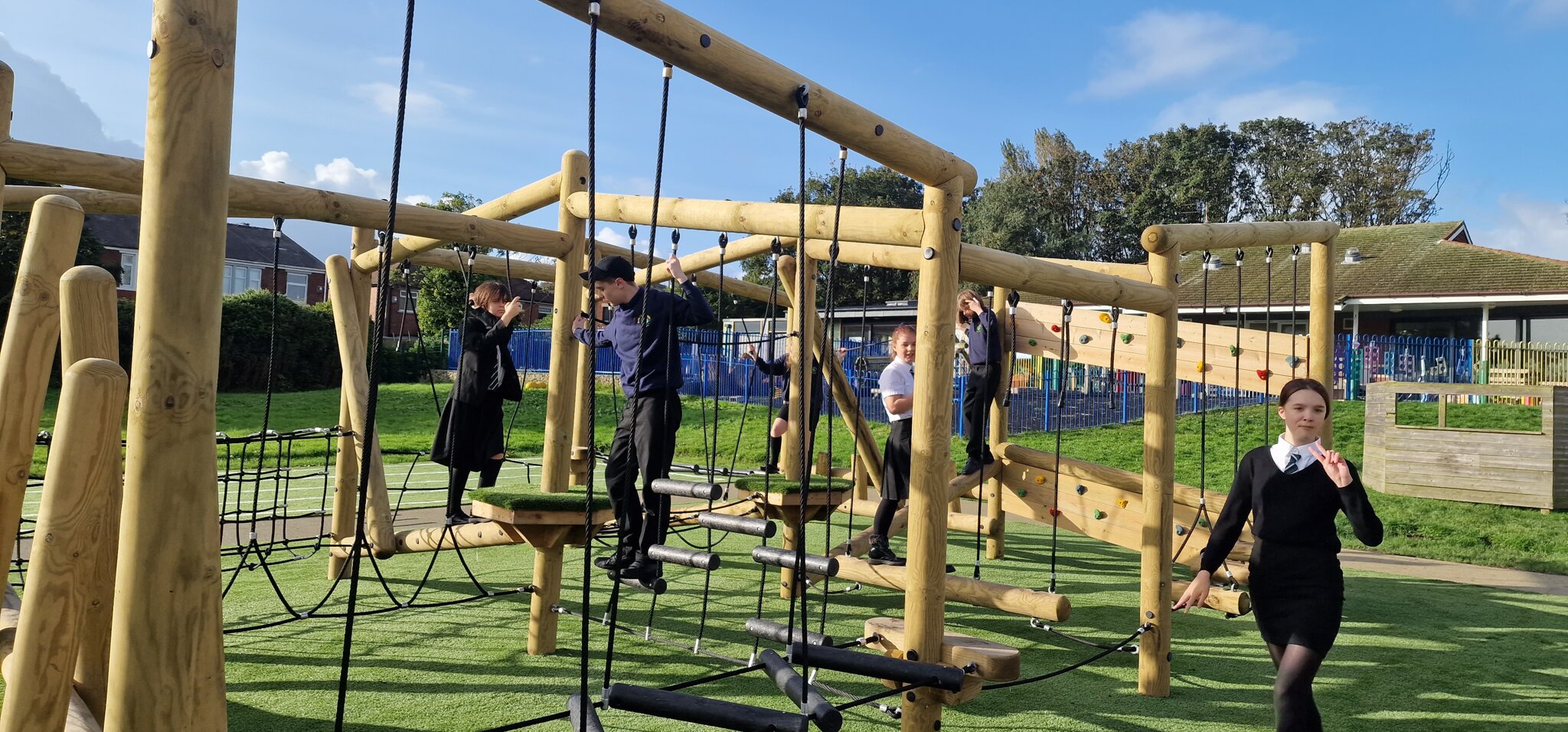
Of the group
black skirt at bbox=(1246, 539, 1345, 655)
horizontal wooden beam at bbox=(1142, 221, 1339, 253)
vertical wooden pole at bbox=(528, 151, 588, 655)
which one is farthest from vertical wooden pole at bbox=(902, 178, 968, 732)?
vertical wooden pole at bbox=(528, 151, 588, 655)

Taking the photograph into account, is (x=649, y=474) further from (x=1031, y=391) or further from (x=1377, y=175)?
(x=1377, y=175)

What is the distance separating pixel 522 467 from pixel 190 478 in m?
14.3

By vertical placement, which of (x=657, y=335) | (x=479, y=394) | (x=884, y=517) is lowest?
(x=884, y=517)

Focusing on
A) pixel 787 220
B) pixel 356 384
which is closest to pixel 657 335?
pixel 787 220

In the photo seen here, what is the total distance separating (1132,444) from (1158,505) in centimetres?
1209

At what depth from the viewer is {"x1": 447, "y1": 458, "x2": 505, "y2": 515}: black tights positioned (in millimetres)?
6488

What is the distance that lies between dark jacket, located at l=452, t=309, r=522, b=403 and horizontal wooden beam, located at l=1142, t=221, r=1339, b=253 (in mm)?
3890

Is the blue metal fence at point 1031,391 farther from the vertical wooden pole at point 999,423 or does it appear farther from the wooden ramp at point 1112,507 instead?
the wooden ramp at point 1112,507

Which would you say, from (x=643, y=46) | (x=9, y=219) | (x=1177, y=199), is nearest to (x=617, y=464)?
(x=643, y=46)

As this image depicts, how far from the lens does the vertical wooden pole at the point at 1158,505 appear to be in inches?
193

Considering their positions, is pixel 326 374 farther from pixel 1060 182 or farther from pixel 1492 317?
pixel 1060 182

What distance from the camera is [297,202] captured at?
4.94m

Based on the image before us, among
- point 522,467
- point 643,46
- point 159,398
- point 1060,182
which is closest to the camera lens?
point 159,398

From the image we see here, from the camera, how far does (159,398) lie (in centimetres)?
175
